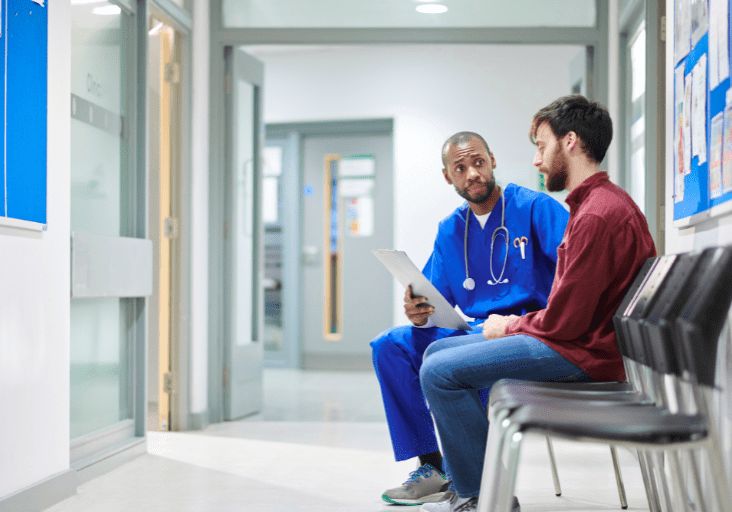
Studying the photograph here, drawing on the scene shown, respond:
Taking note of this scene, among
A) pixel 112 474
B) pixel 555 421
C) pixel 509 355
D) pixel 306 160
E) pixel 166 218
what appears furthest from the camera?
pixel 306 160

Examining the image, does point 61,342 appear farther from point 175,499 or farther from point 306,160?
point 306,160

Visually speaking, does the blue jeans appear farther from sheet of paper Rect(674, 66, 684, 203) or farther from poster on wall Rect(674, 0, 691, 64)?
poster on wall Rect(674, 0, 691, 64)

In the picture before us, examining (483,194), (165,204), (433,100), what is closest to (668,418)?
(483,194)

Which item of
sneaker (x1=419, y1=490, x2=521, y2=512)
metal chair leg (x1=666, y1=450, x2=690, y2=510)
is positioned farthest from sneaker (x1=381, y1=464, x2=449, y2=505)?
metal chair leg (x1=666, y1=450, x2=690, y2=510)

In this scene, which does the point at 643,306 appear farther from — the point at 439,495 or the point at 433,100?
the point at 433,100

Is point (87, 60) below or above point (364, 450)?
above

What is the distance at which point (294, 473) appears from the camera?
103 inches

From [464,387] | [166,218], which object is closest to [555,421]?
[464,387]

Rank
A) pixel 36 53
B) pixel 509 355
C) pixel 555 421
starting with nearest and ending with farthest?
pixel 555 421
pixel 509 355
pixel 36 53

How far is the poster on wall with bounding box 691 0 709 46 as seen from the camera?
1834mm

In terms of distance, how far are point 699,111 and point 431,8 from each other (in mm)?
2105

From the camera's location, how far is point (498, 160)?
5184 mm

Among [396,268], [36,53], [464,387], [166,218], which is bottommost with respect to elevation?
[464,387]

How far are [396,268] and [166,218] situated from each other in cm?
195
